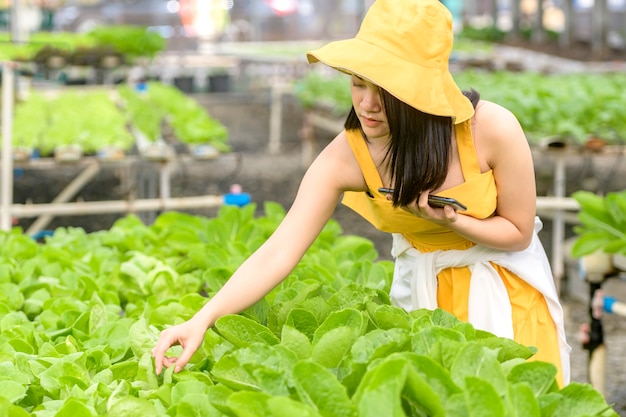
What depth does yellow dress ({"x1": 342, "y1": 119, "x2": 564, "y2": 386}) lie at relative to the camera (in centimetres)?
234

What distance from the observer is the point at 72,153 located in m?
5.85

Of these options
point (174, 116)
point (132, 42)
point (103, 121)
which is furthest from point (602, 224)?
point (132, 42)

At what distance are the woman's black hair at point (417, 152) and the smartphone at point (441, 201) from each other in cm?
3

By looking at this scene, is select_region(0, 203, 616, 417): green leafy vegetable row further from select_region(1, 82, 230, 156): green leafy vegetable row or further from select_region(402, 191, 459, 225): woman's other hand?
select_region(1, 82, 230, 156): green leafy vegetable row

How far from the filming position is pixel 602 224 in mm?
3750

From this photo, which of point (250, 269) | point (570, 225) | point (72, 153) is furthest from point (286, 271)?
point (570, 225)

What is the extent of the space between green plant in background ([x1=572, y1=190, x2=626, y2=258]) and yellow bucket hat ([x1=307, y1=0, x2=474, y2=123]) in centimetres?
162

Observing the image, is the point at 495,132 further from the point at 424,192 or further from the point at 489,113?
the point at 424,192

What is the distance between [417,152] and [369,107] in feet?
0.53

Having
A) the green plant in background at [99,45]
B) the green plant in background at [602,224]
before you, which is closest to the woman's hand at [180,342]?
the green plant in background at [602,224]

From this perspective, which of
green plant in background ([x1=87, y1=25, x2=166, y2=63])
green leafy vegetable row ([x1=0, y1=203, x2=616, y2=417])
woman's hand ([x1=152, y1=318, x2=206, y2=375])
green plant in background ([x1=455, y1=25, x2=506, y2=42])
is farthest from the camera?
green plant in background ([x1=455, y1=25, x2=506, y2=42])

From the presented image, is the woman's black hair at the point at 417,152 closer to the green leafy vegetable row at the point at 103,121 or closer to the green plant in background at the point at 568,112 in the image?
the green plant in background at the point at 568,112

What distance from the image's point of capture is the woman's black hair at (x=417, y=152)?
88.0 inches

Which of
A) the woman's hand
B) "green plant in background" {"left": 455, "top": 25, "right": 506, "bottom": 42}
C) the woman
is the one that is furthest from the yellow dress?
"green plant in background" {"left": 455, "top": 25, "right": 506, "bottom": 42}
